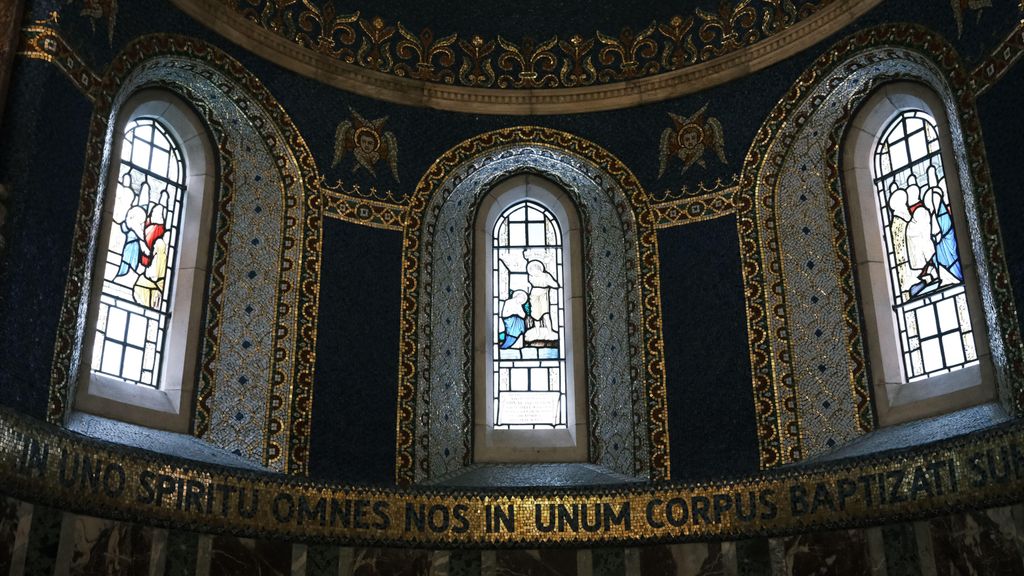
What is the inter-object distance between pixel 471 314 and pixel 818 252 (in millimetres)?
3731

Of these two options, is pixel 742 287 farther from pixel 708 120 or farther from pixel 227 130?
pixel 227 130

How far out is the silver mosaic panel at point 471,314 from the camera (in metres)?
12.6

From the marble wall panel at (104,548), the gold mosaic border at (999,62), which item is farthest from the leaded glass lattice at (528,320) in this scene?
the gold mosaic border at (999,62)

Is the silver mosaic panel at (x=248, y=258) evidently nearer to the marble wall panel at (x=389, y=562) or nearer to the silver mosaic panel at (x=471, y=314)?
the marble wall panel at (x=389, y=562)

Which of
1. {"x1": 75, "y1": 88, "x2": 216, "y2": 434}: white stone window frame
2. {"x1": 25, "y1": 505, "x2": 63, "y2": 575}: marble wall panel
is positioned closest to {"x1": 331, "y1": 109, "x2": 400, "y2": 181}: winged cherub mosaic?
{"x1": 75, "y1": 88, "x2": 216, "y2": 434}: white stone window frame

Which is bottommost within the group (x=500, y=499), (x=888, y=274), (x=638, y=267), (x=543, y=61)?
(x=500, y=499)

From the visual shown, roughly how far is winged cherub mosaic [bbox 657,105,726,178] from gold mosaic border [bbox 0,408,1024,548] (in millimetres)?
3697

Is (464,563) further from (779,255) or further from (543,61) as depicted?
(543,61)

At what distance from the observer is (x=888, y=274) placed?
40.3ft

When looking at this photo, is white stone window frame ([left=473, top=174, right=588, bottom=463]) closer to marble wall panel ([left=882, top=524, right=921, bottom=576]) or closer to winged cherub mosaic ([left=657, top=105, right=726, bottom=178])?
winged cherub mosaic ([left=657, top=105, right=726, bottom=178])

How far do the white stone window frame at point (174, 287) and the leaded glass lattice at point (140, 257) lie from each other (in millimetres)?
89

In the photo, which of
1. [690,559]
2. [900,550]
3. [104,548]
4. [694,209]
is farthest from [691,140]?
[104,548]

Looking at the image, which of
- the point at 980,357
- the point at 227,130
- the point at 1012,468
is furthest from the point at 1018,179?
the point at 227,130

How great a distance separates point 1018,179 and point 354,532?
21.9ft
